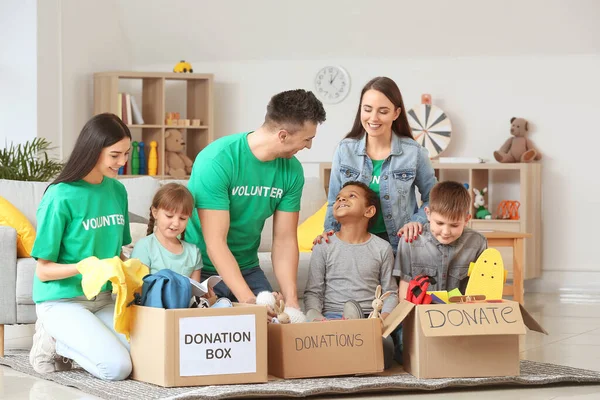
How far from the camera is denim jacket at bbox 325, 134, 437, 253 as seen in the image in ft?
11.0

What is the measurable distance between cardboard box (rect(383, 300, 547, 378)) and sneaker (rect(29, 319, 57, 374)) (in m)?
1.15

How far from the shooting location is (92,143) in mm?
2971

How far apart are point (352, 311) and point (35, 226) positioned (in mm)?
1789

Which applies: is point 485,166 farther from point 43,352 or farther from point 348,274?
point 43,352

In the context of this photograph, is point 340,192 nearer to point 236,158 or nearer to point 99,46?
point 236,158

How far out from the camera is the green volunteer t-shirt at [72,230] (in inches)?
116

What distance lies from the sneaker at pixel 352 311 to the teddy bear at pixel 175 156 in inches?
149

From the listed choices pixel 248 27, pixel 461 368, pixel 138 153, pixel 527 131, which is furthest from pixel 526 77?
pixel 461 368

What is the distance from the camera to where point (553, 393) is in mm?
2826

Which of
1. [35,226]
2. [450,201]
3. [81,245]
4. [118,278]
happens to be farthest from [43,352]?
[450,201]

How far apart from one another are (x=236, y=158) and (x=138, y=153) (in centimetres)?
376

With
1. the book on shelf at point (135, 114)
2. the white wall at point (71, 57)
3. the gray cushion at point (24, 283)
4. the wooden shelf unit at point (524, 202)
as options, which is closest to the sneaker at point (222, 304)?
the gray cushion at point (24, 283)

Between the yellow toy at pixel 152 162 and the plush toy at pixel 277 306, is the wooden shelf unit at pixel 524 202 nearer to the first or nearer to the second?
the yellow toy at pixel 152 162

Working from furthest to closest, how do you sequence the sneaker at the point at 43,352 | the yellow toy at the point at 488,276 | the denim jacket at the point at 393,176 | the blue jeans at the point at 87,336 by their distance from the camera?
the denim jacket at the point at 393,176 < the sneaker at the point at 43,352 < the yellow toy at the point at 488,276 < the blue jeans at the point at 87,336
